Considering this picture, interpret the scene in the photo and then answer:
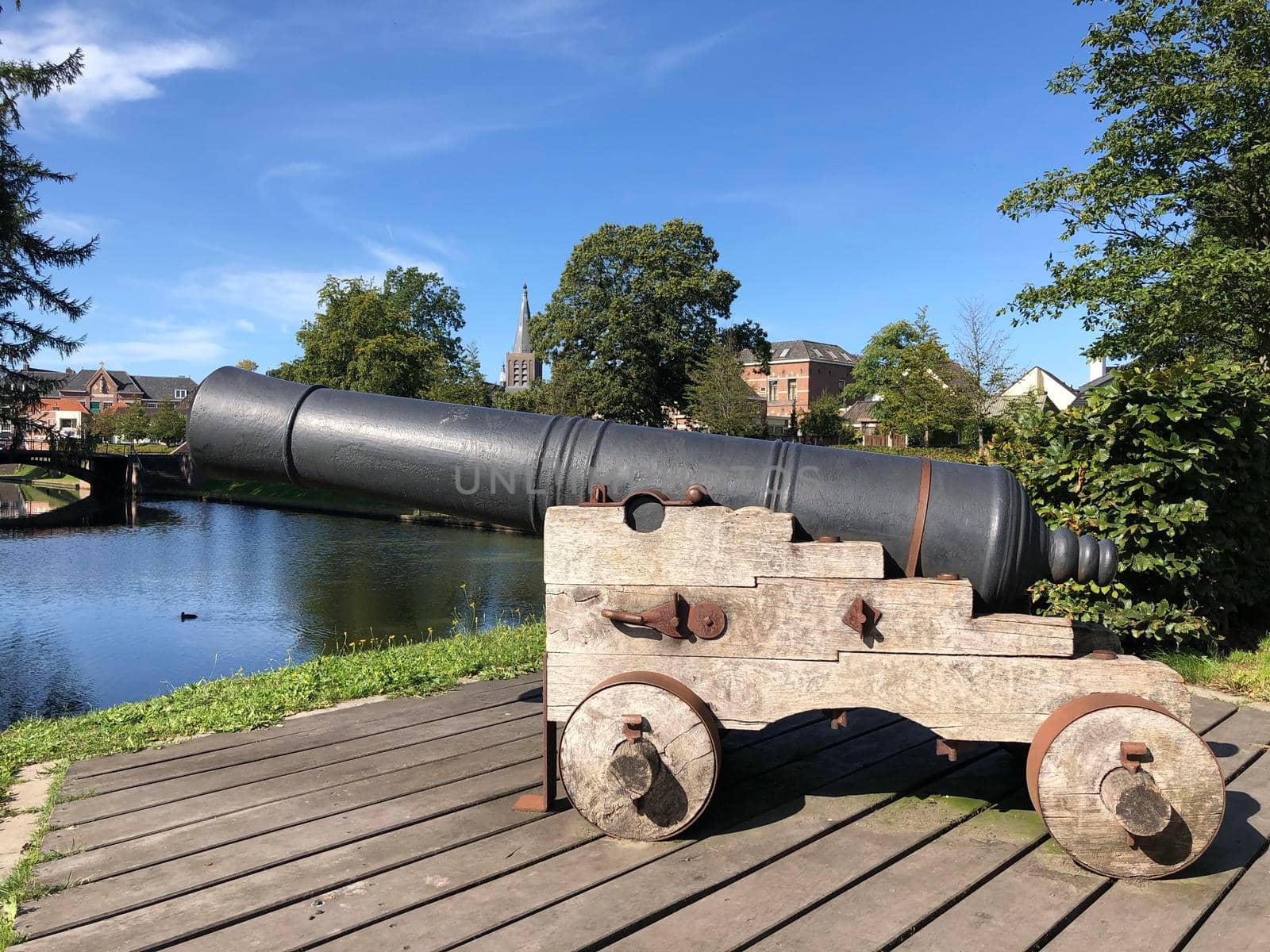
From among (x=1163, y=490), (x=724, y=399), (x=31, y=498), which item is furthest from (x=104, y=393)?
(x=1163, y=490)

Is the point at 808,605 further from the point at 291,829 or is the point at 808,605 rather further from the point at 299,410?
the point at 299,410

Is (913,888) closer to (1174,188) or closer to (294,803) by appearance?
(294,803)

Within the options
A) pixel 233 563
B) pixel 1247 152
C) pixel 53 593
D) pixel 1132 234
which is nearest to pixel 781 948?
pixel 1247 152

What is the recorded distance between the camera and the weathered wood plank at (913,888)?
6.93 ft

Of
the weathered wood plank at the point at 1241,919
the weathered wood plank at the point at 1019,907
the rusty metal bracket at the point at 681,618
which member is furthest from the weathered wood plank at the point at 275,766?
the weathered wood plank at the point at 1241,919

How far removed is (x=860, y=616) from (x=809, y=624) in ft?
0.50

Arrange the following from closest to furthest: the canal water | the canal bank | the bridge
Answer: the canal water
the canal bank
the bridge

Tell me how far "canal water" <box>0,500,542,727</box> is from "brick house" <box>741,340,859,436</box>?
55.2 metres

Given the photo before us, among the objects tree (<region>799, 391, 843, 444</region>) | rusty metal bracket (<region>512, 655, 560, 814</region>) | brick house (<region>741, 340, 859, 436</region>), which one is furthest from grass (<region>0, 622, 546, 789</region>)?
brick house (<region>741, 340, 859, 436</region>)

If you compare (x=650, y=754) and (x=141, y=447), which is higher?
(x=141, y=447)

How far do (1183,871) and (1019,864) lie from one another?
429 millimetres

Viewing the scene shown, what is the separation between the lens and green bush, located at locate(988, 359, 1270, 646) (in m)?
4.71

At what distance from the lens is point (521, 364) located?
9900 centimetres

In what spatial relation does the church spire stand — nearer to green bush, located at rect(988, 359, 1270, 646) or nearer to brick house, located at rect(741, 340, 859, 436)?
brick house, located at rect(741, 340, 859, 436)
